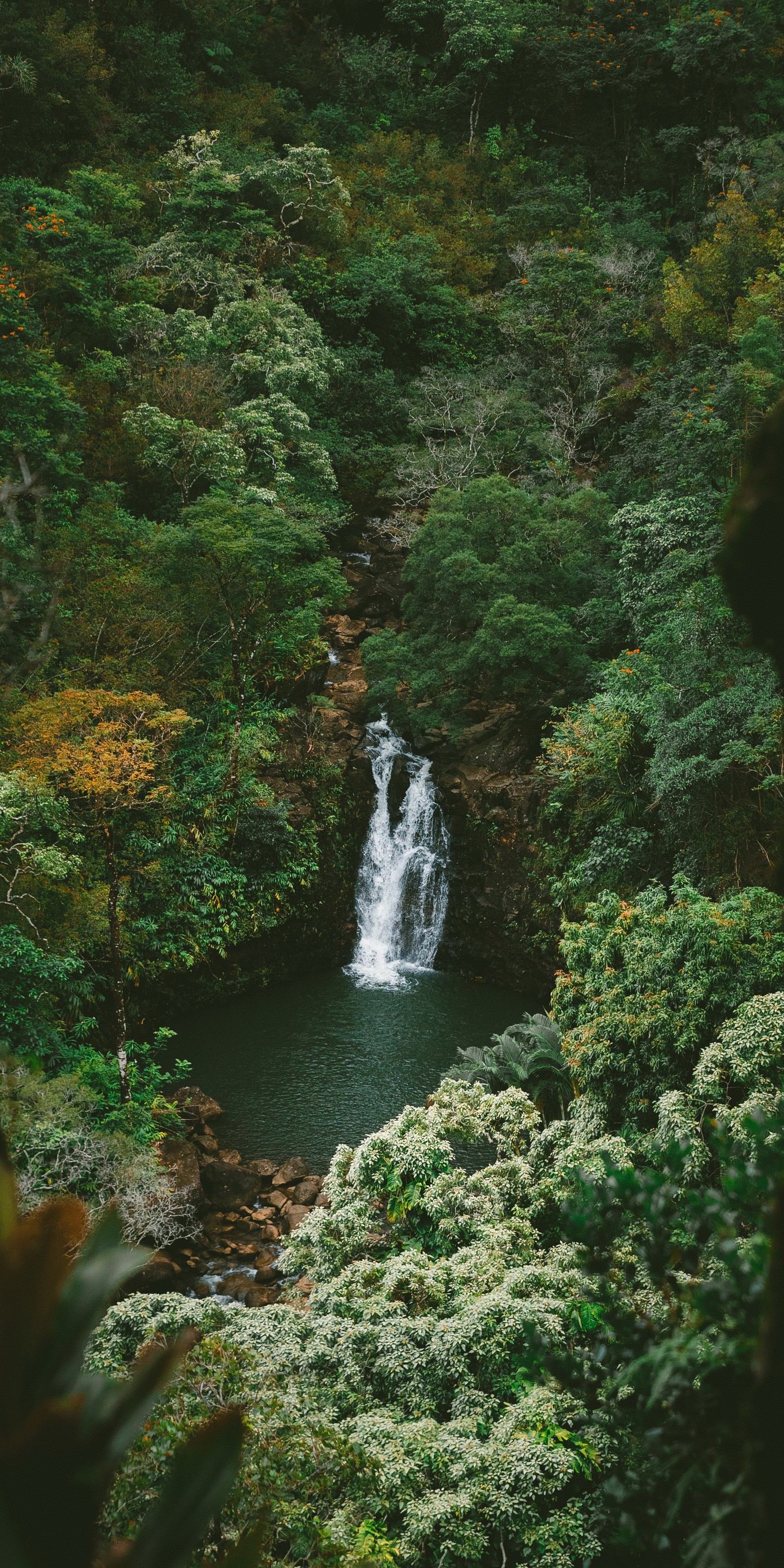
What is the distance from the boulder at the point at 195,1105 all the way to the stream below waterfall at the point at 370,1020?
0.22 meters

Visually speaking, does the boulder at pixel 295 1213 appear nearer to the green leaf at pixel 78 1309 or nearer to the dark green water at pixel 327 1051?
the dark green water at pixel 327 1051

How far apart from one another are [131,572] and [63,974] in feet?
23.6

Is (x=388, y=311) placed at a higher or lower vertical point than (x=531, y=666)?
higher

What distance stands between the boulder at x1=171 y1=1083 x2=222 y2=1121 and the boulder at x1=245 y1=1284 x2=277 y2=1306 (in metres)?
2.67

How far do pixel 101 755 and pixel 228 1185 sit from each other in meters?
4.93

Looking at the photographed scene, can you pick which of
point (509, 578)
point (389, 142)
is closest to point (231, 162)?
point (389, 142)

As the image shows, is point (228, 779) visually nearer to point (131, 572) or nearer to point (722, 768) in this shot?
point (131, 572)

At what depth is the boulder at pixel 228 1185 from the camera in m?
9.76

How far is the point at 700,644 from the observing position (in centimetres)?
1102

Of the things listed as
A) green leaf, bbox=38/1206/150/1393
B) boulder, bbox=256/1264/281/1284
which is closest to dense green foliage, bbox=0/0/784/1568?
green leaf, bbox=38/1206/150/1393

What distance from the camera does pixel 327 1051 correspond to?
1277 cm

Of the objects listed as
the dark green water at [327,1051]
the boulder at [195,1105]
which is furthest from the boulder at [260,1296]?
the boulder at [195,1105]

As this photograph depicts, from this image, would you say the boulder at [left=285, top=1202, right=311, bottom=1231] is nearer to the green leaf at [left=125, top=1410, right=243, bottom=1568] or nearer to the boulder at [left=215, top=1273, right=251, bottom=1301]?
the boulder at [left=215, top=1273, right=251, bottom=1301]

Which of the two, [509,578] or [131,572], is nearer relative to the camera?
[131,572]
